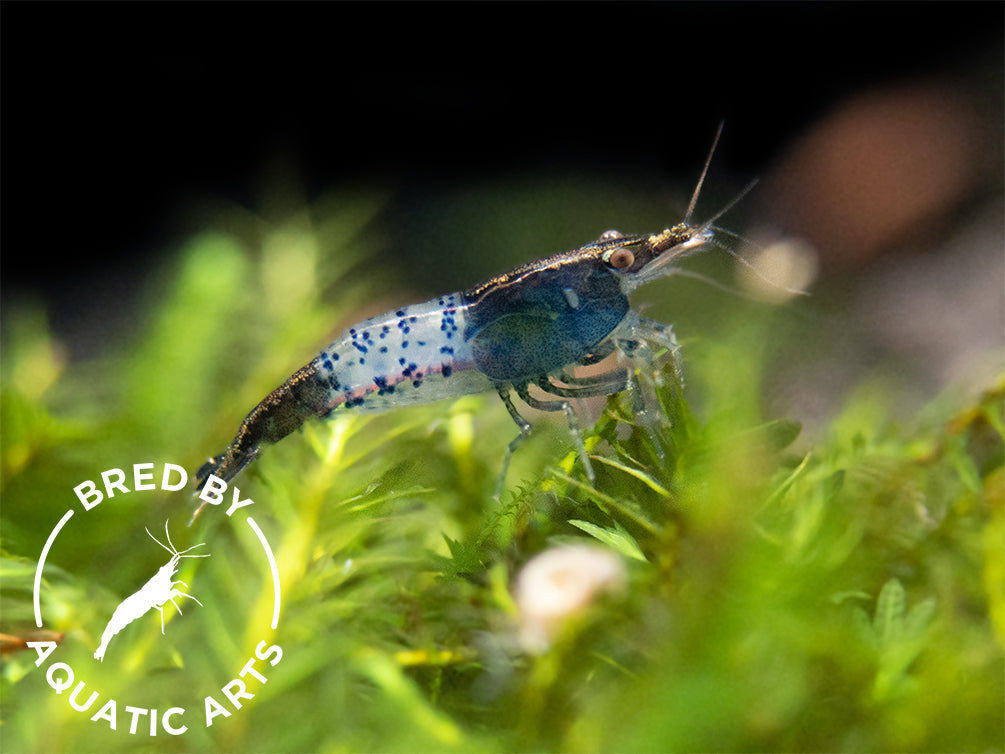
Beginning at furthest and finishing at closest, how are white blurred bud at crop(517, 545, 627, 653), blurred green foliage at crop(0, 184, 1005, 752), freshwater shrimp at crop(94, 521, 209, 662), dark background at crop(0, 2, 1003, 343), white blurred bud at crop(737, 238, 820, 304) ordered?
dark background at crop(0, 2, 1003, 343)
white blurred bud at crop(737, 238, 820, 304)
freshwater shrimp at crop(94, 521, 209, 662)
white blurred bud at crop(517, 545, 627, 653)
blurred green foliage at crop(0, 184, 1005, 752)

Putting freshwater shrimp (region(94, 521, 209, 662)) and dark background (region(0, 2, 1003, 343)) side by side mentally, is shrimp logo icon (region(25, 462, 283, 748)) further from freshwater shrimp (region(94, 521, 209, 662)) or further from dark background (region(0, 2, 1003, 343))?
dark background (region(0, 2, 1003, 343))

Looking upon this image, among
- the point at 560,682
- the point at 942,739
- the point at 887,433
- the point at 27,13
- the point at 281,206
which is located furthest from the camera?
the point at 27,13

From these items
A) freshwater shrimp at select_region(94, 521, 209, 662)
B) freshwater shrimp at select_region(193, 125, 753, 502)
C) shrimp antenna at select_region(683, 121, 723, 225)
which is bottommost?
freshwater shrimp at select_region(94, 521, 209, 662)

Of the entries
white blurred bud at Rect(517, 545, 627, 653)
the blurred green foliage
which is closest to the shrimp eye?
the blurred green foliage

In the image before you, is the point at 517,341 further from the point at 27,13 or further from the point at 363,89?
the point at 27,13

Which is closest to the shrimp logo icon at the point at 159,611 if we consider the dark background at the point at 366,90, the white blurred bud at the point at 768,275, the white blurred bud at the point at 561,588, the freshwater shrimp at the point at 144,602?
the freshwater shrimp at the point at 144,602

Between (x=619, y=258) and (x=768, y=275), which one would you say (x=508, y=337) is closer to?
(x=619, y=258)

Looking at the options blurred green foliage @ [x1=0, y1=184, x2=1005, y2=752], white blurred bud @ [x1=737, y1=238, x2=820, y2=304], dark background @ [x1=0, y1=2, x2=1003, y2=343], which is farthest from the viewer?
dark background @ [x1=0, y1=2, x2=1003, y2=343]

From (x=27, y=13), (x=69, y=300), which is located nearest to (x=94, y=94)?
(x=27, y=13)
